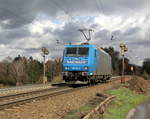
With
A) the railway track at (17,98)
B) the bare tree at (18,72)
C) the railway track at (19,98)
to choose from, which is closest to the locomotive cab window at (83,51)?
the railway track at (19,98)

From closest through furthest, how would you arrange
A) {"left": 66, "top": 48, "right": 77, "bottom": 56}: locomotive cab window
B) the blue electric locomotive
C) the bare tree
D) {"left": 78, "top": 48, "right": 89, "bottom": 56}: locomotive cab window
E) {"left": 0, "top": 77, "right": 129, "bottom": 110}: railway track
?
{"left": 0, "top": 77, "right": 129, "bottom": 110}: railway track, the blue electric locomotive, {"left": 78, "top": 48, "right": 89, "bottom": 56}: locomotive cab window, {"left": 66, "top": 48, "right": 77, "bottom": 56}: locomotive cab window, the bare tree

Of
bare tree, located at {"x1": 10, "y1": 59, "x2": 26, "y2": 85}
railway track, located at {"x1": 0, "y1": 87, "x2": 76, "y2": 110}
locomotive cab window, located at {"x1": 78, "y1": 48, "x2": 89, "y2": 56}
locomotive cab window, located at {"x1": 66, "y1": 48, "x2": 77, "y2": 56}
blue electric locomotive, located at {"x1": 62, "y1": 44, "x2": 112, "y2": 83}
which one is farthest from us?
bare tree, located at {"x1": 10, "y1": 59, "x2": 26, "y2": 85}

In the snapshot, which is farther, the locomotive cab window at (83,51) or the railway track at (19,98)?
the locomotive cab window at (83,51)

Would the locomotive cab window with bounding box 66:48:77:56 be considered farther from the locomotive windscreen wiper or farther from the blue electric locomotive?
the locomotive windscreen wiper

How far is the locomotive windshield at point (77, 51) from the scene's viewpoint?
81.7 feet

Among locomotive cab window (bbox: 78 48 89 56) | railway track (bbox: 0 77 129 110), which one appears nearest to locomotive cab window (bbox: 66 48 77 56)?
locomotive cab window (bbox: 78 48 89 56)

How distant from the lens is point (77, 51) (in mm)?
25062

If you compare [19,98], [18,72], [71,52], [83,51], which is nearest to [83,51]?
[83,51]

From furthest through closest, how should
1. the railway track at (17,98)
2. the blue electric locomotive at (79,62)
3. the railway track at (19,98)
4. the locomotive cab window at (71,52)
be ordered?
the locomotive cab window at (71,52)
the blue electric locomotive at (79,62)
the railway track at (19,98)
the railway track at (17,98)

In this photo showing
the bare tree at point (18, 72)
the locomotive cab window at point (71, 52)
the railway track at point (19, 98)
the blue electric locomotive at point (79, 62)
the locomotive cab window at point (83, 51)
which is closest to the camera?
the railway track at point (19, 98)

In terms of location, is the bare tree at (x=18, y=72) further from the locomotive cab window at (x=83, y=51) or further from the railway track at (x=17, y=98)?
the railway track at (x=17, y=98)

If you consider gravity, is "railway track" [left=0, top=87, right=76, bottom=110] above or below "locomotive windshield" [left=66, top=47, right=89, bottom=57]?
below

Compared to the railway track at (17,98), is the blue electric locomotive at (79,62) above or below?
above

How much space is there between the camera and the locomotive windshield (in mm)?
24891
